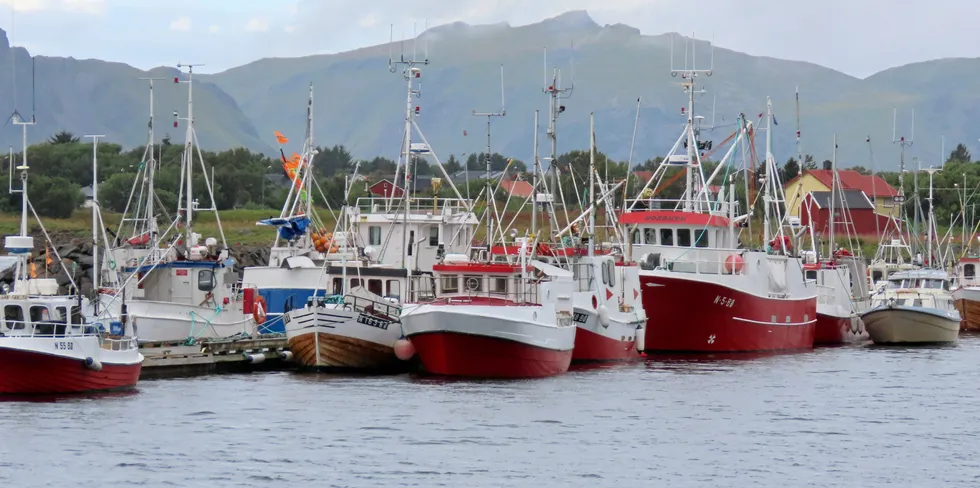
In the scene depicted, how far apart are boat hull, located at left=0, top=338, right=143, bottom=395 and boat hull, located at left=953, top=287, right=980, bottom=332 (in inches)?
2259

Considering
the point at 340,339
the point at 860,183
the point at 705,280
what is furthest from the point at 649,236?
the point at 860,183

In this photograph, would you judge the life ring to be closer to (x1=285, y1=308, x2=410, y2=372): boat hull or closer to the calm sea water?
(x1=285, y1=308, x2=410, y2=372): boat hull

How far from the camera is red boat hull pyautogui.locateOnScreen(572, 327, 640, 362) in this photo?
54.8m

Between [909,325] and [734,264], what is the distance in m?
13.1

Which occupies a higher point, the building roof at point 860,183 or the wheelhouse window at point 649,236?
the building roof at point 860,183

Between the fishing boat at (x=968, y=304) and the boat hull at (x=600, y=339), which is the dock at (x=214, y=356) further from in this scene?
the fishing boat at (x=968, y=304)

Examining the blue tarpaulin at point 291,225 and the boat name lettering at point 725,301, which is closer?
the blue tarpaulin at point 291,225

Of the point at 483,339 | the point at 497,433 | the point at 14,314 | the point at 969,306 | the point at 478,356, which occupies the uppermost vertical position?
the point at 14,314

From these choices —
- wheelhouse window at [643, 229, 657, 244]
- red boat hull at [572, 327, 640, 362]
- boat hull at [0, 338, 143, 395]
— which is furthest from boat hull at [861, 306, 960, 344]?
boat hull at [0, 338, 143, 395]

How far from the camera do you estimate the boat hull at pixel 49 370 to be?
132 feet

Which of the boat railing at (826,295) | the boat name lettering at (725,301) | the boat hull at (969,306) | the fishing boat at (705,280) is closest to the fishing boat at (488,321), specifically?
the fishing boat at (705,280)

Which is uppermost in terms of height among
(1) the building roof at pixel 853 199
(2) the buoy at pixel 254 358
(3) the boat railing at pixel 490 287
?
(1) the building roof at pixel 853 199

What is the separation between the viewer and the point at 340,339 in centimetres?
4919

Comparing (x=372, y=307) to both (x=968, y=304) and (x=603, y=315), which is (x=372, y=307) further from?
(x=968, y=304)
